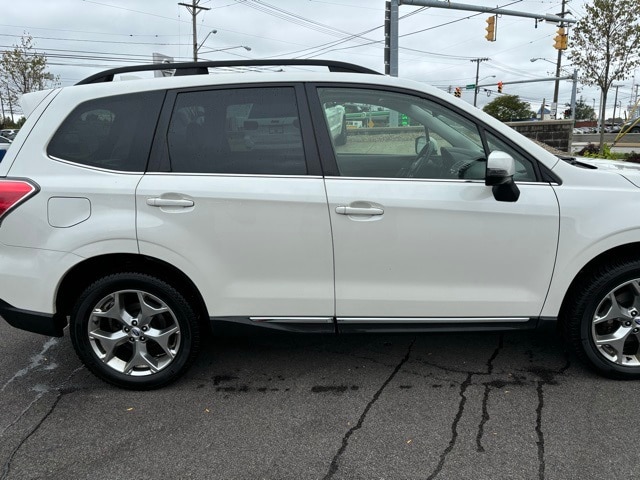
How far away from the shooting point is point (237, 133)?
115 inches

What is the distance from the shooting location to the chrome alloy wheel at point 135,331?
9.84ft

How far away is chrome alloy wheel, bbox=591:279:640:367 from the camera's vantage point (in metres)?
2.99

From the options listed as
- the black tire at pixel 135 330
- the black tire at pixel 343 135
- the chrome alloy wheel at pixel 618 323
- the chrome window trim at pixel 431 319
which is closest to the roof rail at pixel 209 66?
the black tire at pixel 343 135

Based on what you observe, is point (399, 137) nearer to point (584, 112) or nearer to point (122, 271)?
point (122, 271)

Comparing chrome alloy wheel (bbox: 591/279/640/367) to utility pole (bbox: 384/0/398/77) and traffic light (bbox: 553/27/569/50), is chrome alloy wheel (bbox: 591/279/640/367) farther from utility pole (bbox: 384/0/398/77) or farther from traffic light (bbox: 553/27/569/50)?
traffic light (bbox: 553/27/569/50)

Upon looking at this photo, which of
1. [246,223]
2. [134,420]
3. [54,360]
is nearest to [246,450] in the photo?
[134,420]

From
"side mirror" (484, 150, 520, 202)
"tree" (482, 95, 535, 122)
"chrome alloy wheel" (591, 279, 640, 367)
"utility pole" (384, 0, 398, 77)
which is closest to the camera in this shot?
"side mirror" (484, 150, 520, 202)

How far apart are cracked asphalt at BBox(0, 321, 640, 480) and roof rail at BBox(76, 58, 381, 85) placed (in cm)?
172

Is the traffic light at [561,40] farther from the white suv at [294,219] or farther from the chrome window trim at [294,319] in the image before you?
the chrome window trim at [294,319]

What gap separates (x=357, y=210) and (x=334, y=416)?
3.79 feet

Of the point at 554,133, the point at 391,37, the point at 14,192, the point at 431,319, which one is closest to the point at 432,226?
the point at 431,319

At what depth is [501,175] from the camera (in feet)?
8.70

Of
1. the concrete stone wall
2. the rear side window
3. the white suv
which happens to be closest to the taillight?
the white suv

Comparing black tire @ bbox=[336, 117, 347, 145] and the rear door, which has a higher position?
black tire @ bbox=[336, 117, 347, 145]
